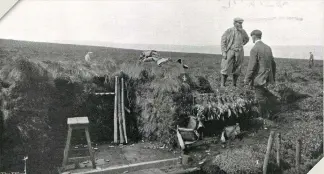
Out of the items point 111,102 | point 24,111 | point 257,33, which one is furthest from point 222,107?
point 24,111

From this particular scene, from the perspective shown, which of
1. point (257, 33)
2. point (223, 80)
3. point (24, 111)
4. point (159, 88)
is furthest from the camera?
point (223, 80)

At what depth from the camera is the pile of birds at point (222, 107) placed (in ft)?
20.0

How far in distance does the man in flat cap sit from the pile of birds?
47cm

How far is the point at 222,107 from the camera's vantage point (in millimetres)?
6203

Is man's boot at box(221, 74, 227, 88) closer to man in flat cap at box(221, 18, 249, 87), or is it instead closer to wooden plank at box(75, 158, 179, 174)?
man in flat cap at box(221, 18, 249, 87)

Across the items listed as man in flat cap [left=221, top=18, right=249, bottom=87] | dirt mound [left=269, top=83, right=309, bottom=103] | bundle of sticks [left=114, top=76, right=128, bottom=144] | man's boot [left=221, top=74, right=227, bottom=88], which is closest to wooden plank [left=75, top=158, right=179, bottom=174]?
bundle of sticks [left=114, top=76, right=128, bottom=144]

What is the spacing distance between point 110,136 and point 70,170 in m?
1.47

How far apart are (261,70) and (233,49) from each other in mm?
710

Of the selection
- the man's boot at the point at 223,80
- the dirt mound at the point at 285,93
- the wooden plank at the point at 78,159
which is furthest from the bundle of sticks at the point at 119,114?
the dirt mound at the point at 285,93

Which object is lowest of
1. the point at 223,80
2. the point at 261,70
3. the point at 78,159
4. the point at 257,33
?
the point at 78,159

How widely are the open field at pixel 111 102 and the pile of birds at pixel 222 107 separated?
307mm

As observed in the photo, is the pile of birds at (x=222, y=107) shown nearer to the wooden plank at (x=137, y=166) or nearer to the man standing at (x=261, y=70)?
the man standing at (x=261, y=70)

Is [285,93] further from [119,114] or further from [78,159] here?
[78,159]

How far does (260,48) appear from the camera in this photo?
6.11 meters
